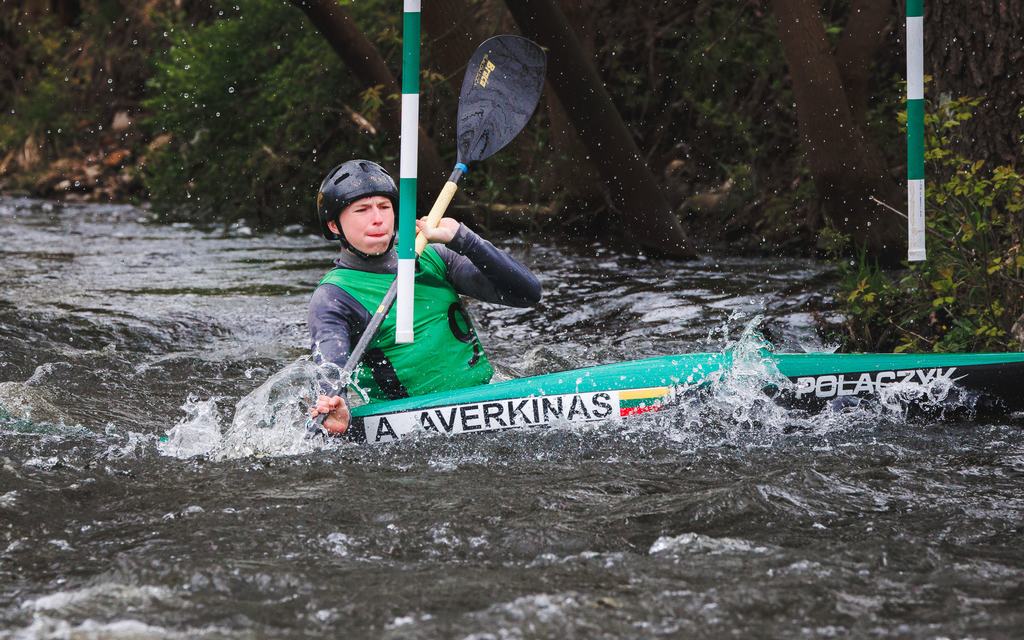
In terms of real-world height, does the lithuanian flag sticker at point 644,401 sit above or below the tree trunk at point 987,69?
below

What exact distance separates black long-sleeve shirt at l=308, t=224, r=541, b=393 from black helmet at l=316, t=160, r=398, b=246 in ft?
0.64

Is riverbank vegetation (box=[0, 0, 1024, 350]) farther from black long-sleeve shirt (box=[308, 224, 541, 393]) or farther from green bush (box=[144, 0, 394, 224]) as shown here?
black long-sleeve shirt (box=[308, 224, 541, 393])

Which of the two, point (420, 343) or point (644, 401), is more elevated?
point (420, 343)

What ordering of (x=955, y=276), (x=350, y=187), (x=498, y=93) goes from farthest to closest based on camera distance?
(x=498, y=93)
(x=955, y=276)
(x=350, y=187)

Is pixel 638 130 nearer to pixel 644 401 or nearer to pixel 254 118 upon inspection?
pixel 254 118

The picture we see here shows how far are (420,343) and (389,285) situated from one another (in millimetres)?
240

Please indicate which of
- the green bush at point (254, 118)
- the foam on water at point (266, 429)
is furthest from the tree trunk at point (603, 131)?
the foam on water at point (266, 429)

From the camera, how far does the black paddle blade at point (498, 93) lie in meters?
5.28

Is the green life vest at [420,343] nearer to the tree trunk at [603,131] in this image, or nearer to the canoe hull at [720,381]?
the canoe hull at [720,381]

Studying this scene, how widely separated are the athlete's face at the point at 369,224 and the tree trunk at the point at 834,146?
3.99 meters

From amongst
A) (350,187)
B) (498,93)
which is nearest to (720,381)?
(350,187)

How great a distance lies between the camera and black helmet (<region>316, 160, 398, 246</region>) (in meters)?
4.50

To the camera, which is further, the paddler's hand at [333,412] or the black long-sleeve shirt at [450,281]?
the black long-sleeve shirt at [450,281]

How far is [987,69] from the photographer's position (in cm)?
551
